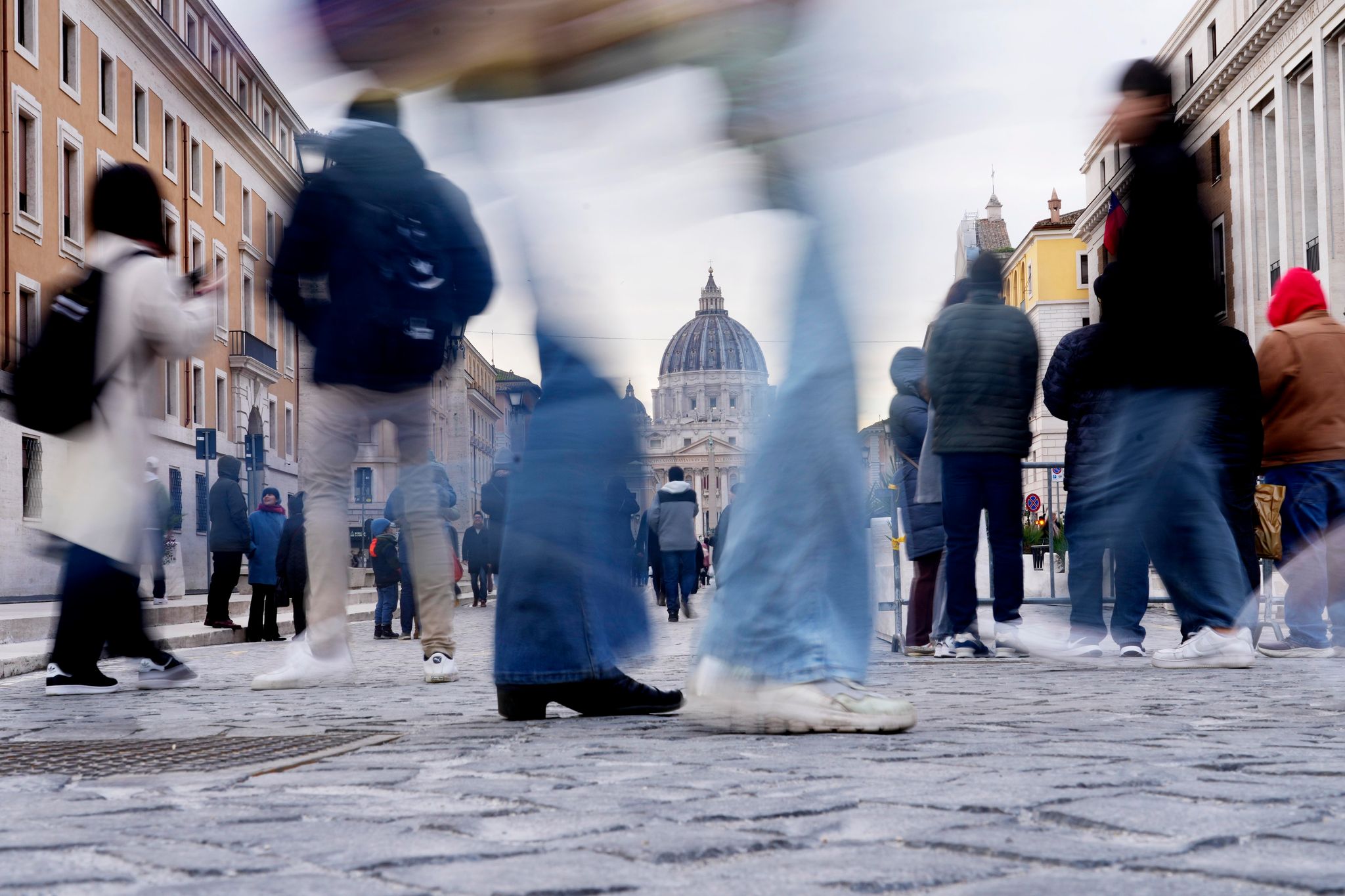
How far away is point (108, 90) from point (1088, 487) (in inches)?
1177

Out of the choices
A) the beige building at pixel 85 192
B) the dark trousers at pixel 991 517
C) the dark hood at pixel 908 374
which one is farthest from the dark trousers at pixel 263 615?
the dark trousers at pixel 991 517

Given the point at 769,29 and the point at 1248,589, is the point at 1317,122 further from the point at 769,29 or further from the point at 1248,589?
the point at 769,29

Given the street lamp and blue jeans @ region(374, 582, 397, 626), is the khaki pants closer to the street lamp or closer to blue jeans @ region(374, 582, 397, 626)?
the street lamp

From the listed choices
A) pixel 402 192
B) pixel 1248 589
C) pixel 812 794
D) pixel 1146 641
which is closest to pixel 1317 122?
pixel 1146 641

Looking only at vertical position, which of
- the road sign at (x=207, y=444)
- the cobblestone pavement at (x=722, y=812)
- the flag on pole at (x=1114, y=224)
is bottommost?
the cobblestone pavement at (x=722, y=812)

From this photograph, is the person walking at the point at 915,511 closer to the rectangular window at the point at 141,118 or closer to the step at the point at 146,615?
the step at the point at 146,615

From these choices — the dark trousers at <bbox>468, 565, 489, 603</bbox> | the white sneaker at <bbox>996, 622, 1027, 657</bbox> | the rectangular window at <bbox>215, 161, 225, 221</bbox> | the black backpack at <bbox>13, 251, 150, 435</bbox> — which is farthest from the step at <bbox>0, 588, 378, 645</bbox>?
the rectangular window at <bbox>215, 161, 225, 221</bbox>

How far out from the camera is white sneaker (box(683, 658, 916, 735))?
3.07 metres

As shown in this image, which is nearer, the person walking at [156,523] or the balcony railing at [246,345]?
the person walking at [156,523]

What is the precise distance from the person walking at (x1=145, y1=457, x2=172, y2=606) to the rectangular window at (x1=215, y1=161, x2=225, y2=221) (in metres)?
21.6

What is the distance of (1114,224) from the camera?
15.3 feet

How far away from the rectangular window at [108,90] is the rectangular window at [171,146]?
2884mm

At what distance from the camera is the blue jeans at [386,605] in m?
13.0

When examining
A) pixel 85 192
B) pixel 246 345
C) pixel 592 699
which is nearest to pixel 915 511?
pixel 592 699
